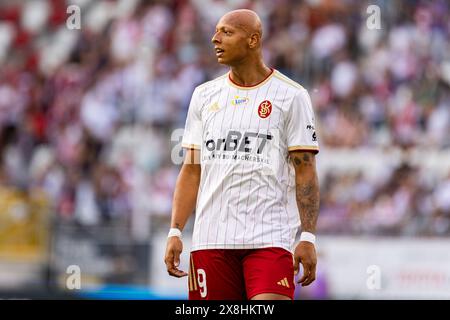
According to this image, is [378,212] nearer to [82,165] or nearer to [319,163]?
[319,163]

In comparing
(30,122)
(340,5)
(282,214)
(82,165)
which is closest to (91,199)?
(82,165)

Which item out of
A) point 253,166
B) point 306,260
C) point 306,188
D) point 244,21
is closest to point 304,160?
point 306,188

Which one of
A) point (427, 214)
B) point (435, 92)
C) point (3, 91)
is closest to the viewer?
point (427, 214)

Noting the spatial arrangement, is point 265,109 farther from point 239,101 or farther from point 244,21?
point 244,21

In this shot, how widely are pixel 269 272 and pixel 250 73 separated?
3.79ft

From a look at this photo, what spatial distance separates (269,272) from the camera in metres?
5.87

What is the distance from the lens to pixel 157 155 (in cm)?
1622

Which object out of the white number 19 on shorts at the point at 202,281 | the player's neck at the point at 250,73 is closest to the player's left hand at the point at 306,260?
the white number 19 on shorts at the point at 202,281

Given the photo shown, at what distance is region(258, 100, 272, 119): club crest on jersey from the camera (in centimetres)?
607

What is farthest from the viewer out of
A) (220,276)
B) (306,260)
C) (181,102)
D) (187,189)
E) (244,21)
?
(181,102)

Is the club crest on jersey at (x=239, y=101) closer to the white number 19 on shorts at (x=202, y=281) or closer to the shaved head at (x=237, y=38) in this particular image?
the shaved head at (x=237, y=38)

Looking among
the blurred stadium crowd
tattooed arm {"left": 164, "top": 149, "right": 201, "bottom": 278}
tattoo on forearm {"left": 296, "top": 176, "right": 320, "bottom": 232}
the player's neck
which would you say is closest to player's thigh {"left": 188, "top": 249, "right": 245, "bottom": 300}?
tattooed arm {"left": 164, "top": 149, "right": 201, "bottom": 278}

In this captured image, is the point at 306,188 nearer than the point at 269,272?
No

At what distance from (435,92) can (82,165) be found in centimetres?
553
